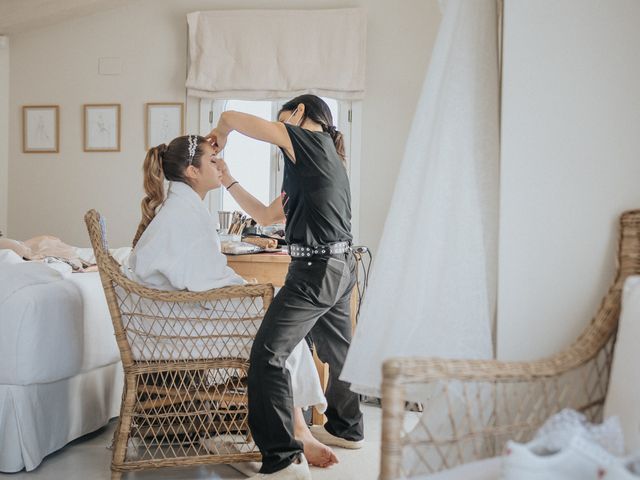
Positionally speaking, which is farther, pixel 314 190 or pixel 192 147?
pixel 192 147

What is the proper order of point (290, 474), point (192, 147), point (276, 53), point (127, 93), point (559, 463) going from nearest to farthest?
point (559, 463) < point (290, 474) < point (192, 147) < point (276, 53) < point (127, 93)

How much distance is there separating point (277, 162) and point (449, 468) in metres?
3.88

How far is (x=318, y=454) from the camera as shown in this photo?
8.64 ft

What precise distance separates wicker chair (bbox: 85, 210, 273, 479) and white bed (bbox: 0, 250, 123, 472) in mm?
292

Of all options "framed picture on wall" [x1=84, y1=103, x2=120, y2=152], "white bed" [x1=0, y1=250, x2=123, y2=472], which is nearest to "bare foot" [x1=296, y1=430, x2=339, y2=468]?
"white bed" [x1=0, y1=250, x2=123, y2=472]

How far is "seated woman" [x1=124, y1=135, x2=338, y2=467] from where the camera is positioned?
8.22 ft

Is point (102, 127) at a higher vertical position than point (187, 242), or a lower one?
higher

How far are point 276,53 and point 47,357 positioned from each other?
2.99m

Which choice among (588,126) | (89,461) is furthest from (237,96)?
(588,126)

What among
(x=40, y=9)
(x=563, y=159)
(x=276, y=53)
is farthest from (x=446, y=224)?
(x=40, y=9)

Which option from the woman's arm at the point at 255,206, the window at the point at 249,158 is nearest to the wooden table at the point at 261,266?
the woman's arm at the point at 255,206

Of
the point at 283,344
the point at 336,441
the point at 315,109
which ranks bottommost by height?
the point at 336,441

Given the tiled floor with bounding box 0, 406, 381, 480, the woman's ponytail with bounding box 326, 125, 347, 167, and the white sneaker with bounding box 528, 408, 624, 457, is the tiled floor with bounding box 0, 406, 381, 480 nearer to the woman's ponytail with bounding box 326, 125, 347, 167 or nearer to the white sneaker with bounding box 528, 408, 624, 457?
the woman's ponytail with bounding box 326, 125, 347, 167

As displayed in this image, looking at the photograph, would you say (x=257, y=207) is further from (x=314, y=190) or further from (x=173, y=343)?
(x=173, y=343)
